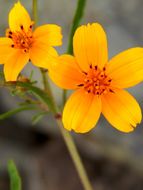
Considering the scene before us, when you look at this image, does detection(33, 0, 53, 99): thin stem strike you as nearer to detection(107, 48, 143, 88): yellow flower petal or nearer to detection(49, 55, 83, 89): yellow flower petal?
detection(49, 55, 83, 89): yellow flower petal

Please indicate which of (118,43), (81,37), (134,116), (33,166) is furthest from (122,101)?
(33,166)

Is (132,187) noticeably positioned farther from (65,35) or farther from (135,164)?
(65,35)

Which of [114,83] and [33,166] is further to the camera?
[33,166]

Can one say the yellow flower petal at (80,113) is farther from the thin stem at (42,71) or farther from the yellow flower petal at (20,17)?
the yellow flower petal at (20,17)

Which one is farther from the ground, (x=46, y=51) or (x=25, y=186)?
(x=46, y=51)

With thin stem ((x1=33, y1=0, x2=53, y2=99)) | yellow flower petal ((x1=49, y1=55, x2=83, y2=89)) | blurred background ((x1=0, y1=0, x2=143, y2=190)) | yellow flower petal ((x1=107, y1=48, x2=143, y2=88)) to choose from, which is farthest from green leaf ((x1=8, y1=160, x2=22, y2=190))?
blurred background ((x1=0, y1=0, x2=143, y2=190))

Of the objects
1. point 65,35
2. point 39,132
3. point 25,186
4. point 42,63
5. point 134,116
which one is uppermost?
point 42,63

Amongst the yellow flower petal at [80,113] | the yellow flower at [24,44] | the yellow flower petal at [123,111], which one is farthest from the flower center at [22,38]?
the yellow flower petal at [123,111]
